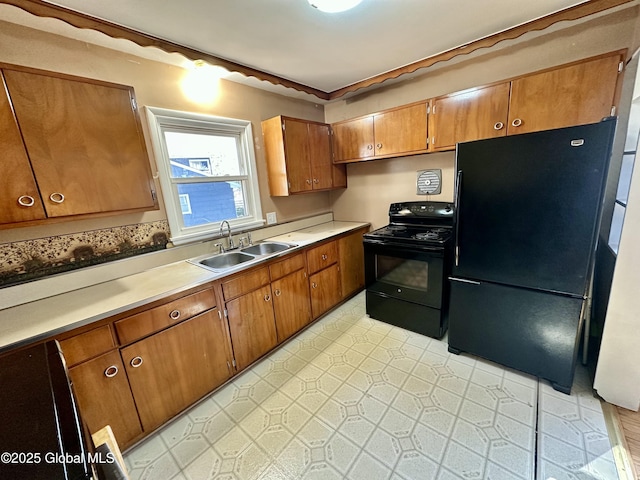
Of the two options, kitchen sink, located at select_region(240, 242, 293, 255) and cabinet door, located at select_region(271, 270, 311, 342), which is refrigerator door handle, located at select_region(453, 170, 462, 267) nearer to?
cabinet door, located at select_region(271, 270, 311, 342)

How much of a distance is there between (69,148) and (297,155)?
1747mm

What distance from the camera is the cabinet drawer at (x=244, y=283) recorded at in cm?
185

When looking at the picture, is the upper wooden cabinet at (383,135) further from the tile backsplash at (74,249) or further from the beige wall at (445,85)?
the tile backsplash at (74,249)

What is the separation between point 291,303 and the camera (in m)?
2.37

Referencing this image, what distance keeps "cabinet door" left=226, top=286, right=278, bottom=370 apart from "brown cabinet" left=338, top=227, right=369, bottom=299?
104cm

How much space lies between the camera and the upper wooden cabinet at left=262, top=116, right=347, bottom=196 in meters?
2.60

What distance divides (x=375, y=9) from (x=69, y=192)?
6.72 ft

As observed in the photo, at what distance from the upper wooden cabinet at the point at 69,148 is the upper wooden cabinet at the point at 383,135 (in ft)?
6.55

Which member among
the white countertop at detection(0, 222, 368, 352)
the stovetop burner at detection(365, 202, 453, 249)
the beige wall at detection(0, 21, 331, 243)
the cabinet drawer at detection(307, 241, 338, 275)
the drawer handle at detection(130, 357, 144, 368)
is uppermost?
the beige wall at detection(0, 21, 331, 243)

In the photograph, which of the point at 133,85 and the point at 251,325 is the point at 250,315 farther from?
the point at 133,85

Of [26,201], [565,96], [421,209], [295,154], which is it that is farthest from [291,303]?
[565,96]

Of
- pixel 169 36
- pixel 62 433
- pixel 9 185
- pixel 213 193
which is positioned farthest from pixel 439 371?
pixel 169 36

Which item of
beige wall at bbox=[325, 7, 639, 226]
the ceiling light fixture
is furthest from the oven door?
the ceiling light fixture

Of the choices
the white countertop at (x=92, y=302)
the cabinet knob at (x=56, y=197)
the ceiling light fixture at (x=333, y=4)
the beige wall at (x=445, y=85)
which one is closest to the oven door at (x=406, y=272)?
the beige wall at (x=445, y=85)
